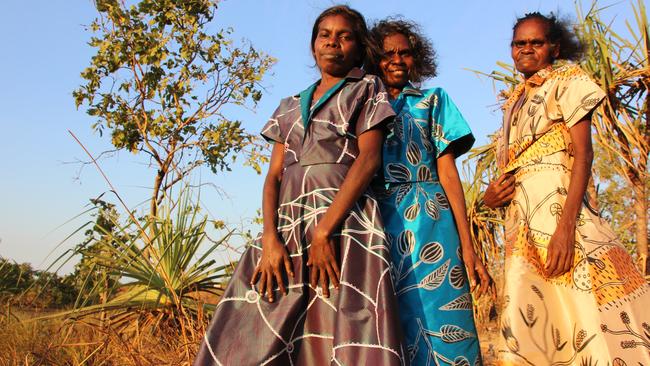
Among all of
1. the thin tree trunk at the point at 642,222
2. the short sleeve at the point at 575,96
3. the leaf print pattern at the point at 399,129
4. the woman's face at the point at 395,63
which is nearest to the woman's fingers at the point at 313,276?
the leaf print pattern at the point at 399,129

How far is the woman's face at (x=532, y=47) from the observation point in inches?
117

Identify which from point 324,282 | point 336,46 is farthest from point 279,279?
point 336,46

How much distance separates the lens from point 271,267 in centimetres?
219

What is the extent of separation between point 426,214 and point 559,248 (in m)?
0.57

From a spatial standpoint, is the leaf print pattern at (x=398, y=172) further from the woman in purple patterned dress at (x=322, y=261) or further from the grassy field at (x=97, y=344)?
the grassy field at (x=97, y=344)

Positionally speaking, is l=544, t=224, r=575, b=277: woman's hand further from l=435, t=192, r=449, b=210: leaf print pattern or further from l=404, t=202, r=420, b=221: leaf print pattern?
l=404, t=202, r=420, b=221: leaf print pattern

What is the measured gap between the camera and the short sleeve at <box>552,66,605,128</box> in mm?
2678

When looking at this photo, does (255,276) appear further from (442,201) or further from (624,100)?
(624,100)

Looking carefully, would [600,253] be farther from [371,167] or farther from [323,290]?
[323,290]

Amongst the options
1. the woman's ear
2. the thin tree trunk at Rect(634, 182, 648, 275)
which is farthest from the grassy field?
the thin tree trunk at Rect(634, 182, 648, 275)

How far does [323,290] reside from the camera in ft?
7.02

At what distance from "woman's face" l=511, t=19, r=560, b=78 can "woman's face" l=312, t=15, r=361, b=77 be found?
2.90 ft

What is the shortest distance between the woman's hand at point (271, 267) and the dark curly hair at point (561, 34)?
1.70 metres

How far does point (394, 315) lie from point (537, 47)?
1.64m
